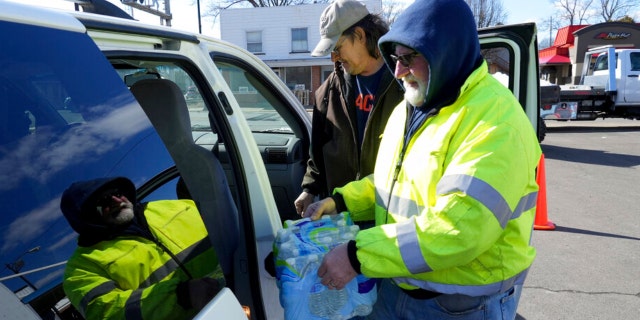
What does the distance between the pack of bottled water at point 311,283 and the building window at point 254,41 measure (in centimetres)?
2520

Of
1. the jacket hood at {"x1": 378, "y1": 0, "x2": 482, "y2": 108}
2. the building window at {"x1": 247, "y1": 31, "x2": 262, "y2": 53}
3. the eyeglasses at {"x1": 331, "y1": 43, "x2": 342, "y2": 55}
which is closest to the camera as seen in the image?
the jacket hood at {"x1": 378, "y1": 0, "x2": 482, "y2": 108}

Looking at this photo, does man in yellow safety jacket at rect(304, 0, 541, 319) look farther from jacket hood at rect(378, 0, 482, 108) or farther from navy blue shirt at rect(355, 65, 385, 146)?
navy blue shirt at rect(355, 65, 385, 146)

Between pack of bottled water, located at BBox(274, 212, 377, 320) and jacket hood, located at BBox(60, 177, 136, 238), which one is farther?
pack of bottled water, located at BBox(274, 212, 377, 320)

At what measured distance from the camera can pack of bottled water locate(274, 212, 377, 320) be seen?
1.61 m

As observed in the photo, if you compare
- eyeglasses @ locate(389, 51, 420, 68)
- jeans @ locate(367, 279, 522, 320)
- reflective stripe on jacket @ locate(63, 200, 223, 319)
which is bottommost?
jeans @ locate(367, 279, 522, 320)

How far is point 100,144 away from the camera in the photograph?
1.10 m

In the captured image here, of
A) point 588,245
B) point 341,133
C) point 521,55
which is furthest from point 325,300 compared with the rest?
point 588,245

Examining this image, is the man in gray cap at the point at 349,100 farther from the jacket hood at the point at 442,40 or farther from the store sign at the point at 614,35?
the store sign at the point at 614,35

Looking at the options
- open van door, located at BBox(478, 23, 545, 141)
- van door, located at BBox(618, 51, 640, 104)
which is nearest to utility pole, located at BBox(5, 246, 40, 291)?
open van door, located at BBox(478, 23, 545, 141)

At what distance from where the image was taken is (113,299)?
1051 millimetres

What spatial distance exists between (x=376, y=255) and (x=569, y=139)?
43.1 feet

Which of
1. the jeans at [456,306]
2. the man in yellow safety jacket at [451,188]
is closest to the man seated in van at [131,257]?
the man in yellow safety jacket at [451,188]

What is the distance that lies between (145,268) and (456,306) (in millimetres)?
1004

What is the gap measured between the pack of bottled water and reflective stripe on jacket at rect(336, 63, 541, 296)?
0.67 ft
